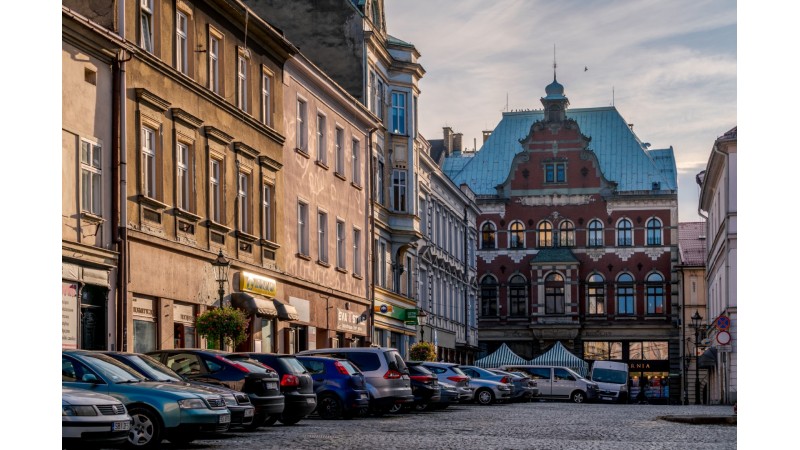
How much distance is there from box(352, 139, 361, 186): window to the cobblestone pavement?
1850 centimetres

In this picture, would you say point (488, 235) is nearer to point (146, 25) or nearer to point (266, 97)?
point (266, 97)

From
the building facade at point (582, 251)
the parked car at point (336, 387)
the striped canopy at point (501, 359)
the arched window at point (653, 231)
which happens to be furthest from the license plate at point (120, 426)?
the arched window at point (653, 231)

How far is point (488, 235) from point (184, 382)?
79.3 metres

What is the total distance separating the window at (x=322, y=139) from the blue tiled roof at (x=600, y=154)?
53.2m

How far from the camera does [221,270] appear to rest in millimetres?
35312

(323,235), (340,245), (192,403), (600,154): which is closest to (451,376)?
(323,235)

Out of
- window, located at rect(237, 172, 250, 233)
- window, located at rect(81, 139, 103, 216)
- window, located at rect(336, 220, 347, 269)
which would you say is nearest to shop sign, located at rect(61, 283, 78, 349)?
window, located at rect(81, 139, 103, 216)

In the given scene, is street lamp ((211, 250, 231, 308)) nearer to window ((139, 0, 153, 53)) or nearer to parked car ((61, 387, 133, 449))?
window ((139, 0, 153, 53))

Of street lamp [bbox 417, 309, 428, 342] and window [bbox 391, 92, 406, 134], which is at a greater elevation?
window [bbox 391, 92, 406, 134]

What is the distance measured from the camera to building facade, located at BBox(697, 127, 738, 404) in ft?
193

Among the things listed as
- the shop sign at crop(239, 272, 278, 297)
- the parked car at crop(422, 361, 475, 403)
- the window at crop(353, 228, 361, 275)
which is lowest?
the parked car at crop(422, 361, 475, 403)

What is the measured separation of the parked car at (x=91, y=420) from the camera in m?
16.9

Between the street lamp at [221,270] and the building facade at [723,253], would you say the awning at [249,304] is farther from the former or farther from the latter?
the building facade at [723,253]

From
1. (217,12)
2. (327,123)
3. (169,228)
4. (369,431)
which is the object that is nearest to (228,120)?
(217,12)
